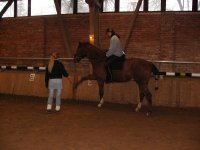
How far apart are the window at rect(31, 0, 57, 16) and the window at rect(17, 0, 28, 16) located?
1.33 ft

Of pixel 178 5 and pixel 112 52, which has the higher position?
pixel 178 5

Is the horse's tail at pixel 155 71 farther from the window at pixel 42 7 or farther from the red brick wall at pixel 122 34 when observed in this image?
the window at pixel 42 7

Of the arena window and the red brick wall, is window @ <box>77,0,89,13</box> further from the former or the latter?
the arena window

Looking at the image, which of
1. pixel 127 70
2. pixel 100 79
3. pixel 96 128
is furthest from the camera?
pixel 100 79

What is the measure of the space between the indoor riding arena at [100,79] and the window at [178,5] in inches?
1.8

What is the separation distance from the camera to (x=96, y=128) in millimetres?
8836

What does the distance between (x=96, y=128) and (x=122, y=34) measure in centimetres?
898

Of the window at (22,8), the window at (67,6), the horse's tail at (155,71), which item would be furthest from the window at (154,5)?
the window at (22,8)

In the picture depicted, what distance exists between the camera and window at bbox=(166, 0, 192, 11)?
16.2 m

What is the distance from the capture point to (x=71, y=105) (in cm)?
1288

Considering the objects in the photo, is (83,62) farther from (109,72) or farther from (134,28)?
(109,72)

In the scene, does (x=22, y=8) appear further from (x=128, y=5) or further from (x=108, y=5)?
(x=128, y=5)

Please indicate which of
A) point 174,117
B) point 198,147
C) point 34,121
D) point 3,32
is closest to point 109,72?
point 174,117

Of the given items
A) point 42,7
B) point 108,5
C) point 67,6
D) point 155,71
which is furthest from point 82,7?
point 155,71
